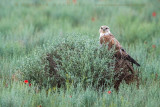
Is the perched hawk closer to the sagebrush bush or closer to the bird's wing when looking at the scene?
the bird's wing

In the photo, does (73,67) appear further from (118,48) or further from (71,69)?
(118,48)

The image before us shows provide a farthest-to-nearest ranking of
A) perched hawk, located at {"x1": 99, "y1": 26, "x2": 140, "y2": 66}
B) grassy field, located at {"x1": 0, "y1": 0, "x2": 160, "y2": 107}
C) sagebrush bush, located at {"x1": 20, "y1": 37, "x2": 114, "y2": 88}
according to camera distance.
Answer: perched hawk, located at {"x1": 99, "y1": 26, "x2": 140, "y2": 66}
sagebrush bush, located at {"x1": 20, "y1": 37, "x2": 114, "y2": 88}
grassy field, located at {"x1": 0, "y1": 0, "x2": 160, "y2": 107}

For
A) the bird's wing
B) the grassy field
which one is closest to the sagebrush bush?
the grassy field

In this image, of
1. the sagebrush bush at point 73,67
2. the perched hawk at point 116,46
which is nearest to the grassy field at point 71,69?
the sagebrush bush at point 73,67

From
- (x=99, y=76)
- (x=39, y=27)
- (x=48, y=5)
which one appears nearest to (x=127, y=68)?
(x=99, y=76)

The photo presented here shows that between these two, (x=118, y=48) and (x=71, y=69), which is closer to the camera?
(x=71, y=69)

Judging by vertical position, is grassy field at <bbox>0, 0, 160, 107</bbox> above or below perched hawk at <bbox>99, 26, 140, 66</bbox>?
below

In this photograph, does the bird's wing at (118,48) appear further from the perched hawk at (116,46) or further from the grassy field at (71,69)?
the grassy field at (71,69)

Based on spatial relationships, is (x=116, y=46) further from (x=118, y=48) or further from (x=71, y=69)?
(x=71, y=69)

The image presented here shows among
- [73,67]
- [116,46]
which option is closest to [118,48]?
[116,46]

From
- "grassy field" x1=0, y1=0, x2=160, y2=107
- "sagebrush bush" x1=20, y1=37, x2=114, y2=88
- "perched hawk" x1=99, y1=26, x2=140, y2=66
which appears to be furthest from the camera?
"perched hawk" x1=99, y1=26, x2=140, y2=66

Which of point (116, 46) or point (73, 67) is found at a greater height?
point (116, 46)

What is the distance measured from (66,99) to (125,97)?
754 mm

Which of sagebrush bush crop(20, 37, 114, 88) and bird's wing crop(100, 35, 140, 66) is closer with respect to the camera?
sagebrush bush crop(20, 37, 114, 88)
